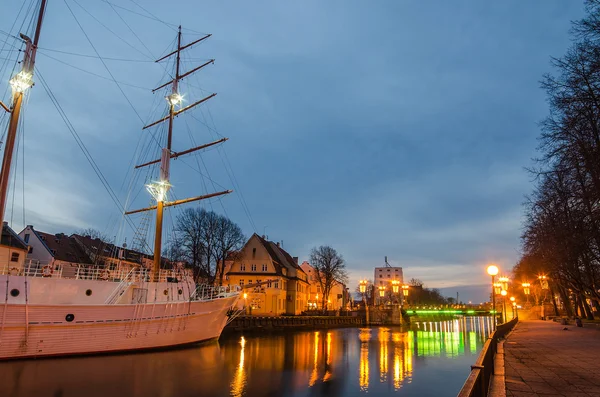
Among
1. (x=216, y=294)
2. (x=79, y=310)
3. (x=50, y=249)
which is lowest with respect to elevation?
(x=79, y=310)

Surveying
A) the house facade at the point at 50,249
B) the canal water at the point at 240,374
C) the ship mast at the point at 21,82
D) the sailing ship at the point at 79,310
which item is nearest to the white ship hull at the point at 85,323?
the sailing ship at the point at 79,310

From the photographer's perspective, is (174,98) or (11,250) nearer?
(174,98)

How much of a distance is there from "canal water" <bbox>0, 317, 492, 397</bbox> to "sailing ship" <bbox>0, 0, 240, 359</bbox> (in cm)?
100

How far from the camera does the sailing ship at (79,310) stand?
22281mm

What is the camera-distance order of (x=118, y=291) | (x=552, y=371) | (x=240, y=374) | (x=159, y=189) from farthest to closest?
(x=159, y=189) → (x=118, y=291) → (x=240, y=374) → (x=552, y=371)

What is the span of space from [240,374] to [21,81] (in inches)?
800

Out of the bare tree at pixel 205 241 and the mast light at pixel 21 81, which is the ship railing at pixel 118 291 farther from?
the bare tree at pixel 205 241

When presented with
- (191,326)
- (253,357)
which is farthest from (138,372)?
(191,326)

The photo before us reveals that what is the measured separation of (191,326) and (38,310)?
1121 centimetres

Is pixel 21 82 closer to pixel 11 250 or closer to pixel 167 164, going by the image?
pixel 167 164

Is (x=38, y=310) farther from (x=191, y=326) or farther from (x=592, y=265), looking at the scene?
(x=592, y=265)

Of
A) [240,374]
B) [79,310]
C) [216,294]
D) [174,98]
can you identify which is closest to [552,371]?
[240,374]

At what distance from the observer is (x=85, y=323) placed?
24438 mm

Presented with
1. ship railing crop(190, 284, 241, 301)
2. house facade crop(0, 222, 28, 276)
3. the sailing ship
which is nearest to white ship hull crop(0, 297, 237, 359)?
the sailing ship
